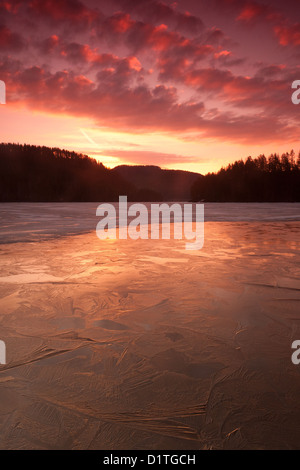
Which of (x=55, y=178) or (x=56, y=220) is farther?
(x=55, y=178)

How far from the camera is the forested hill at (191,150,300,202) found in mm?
96188

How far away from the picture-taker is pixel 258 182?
3971 inches

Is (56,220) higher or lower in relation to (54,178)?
lower

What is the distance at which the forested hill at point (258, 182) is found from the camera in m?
96.2

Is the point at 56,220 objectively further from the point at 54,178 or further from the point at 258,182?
the point at 54,178

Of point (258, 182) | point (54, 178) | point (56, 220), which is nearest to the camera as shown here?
point (56, 220)

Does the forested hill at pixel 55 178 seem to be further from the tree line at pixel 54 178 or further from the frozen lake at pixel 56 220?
the frozen lake at pixel 56 220

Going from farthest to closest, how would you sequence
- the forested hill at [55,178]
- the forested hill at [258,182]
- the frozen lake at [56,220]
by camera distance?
the forested hill at [55,178], the forested hill at [258,182], the frozen lake at [56,220]

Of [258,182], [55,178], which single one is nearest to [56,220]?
[258,182]

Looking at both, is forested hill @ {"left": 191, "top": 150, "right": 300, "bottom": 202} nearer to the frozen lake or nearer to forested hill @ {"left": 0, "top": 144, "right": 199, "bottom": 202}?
forested hill @ {"left": 0, "top": 144, "right": 199, "bottom": 202}

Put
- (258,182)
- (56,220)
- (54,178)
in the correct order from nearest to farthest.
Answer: (56,220) → (258,182) → (54,178)

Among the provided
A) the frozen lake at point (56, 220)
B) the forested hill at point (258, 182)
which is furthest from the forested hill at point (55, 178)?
the frozen lake at point (56, 220)
